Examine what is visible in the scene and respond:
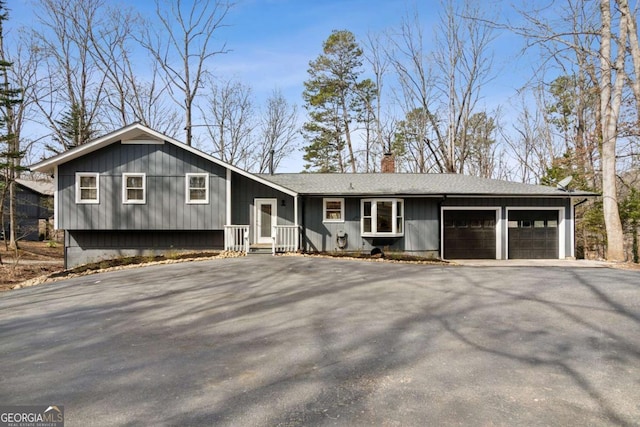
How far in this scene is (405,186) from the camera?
1630 centimetres

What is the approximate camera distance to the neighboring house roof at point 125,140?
13.9 m

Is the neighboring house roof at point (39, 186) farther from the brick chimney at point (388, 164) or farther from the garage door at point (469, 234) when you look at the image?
the garage door at point (469, 234)

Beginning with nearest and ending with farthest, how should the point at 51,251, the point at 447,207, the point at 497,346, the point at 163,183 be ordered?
1. the point at 497,346
2. the point at 163,183
3. the point at 447,207
4. the point at 51,251

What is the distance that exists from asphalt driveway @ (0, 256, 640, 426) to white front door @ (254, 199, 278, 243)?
7.67 metres

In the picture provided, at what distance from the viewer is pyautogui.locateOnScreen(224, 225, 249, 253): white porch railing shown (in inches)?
565

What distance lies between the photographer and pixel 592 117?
77.2ft

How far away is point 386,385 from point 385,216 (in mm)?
12431

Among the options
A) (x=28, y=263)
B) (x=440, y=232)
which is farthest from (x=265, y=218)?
(x=28, y=263)

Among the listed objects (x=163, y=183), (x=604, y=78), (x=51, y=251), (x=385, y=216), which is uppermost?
(x=604, y=78)

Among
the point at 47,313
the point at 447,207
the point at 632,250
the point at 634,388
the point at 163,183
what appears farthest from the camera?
the point at 632,250

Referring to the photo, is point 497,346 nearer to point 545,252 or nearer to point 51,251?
point 545,252

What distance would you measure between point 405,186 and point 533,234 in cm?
553

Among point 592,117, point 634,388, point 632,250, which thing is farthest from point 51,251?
point 592,117

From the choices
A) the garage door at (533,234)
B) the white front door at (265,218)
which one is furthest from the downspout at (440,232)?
the white front door at (265,218)
